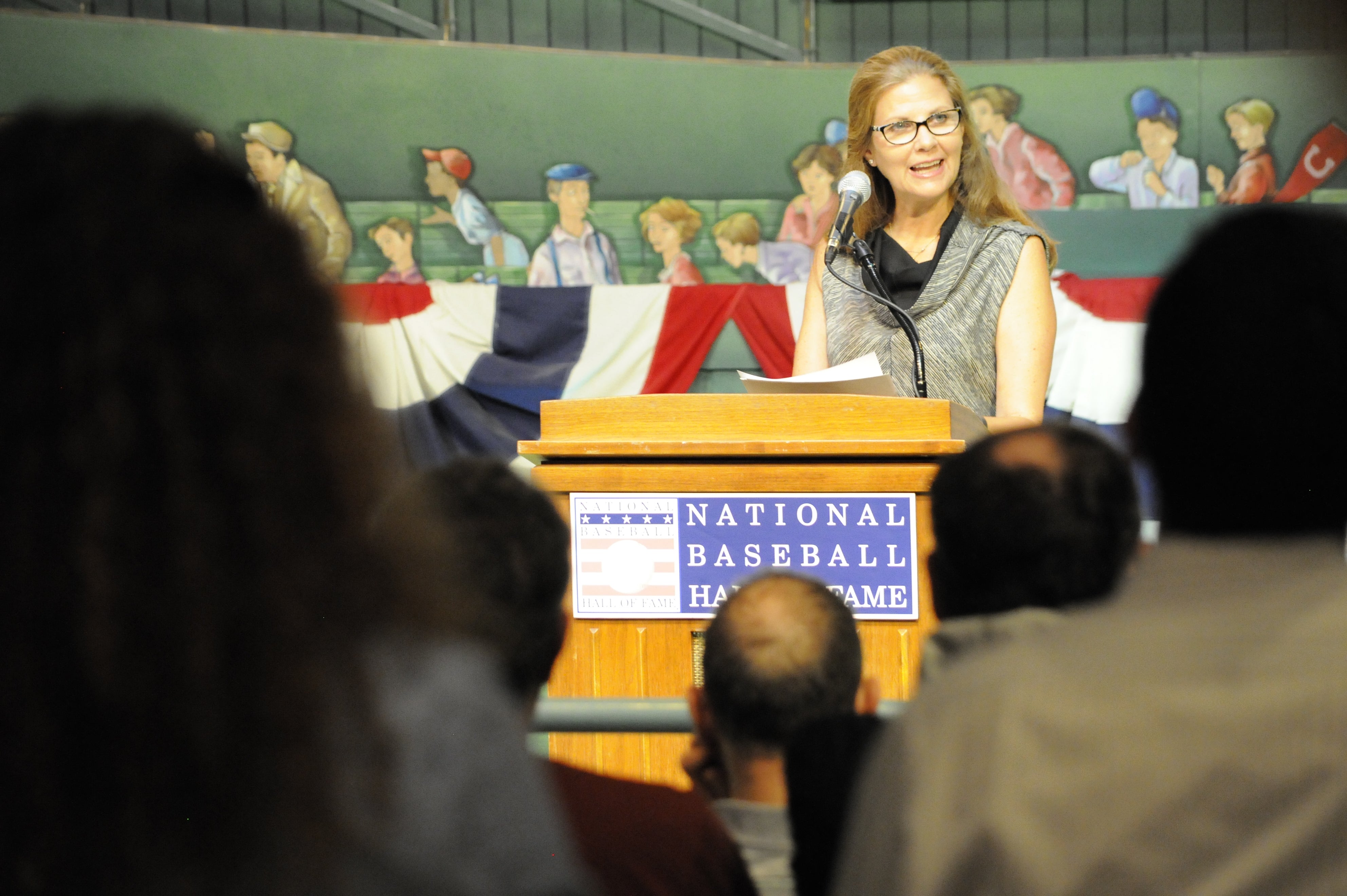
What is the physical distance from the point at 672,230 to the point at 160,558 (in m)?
6.88

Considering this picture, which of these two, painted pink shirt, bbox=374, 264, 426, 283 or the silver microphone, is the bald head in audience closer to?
the silver microphone

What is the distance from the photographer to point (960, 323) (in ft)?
7.86

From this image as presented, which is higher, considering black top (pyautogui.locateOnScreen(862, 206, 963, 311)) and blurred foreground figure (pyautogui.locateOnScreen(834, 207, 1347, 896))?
black top (pyautogui.locateOnScreen(862, 206, 963, 311))

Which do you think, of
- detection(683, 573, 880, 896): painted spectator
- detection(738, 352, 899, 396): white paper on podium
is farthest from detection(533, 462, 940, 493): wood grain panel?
detection(683, 573, 880, 896): painted spectator

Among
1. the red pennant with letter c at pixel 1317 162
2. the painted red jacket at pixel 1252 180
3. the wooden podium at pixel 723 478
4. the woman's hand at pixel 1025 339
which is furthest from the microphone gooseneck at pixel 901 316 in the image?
the red pennant with letter c at pixel 1317 162

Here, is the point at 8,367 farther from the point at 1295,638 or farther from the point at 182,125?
the point at 1295,638

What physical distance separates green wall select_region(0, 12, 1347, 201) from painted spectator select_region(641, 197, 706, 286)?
10cm

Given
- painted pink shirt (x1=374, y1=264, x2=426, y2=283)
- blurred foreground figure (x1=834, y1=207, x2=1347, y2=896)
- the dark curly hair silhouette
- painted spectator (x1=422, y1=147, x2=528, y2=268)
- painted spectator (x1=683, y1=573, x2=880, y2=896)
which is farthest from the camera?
painted spectator (x1=422, y1=147, x2=528, y2=268)

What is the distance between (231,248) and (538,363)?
17.9 feet

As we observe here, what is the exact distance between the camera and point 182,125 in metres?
0.61

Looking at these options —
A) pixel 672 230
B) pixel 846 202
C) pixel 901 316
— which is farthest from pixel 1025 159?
pixel 901 316

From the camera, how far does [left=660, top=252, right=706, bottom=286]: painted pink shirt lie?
7.23m

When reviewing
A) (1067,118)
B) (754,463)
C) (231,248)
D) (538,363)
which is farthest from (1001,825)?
(1067,118)

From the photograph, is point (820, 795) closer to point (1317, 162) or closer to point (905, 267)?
point (905, 267)
